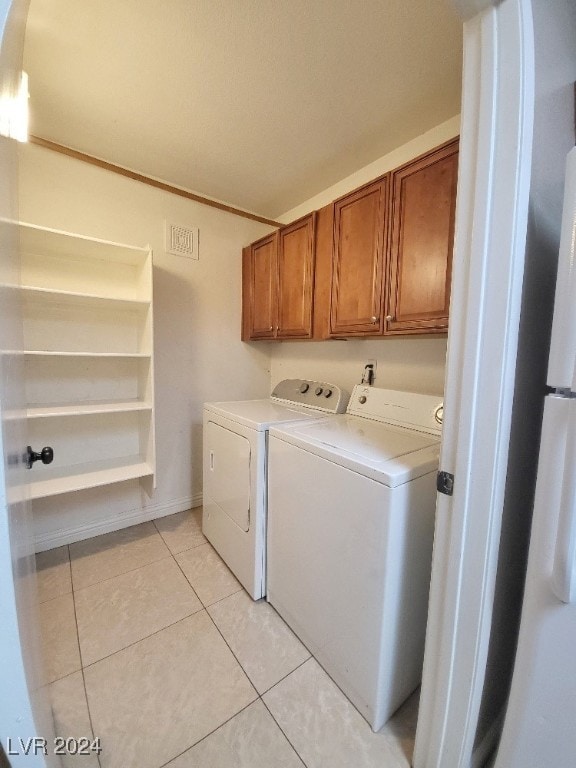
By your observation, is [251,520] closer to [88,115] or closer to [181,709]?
[181,709]

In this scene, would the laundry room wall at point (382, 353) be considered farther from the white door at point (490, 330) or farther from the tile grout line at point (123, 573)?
the tile grout line at point (123, 573)

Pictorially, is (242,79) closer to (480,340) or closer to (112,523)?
(480,340)

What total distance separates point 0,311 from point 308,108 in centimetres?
168

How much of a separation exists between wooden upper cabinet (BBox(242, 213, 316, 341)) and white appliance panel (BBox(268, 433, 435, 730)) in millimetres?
1009

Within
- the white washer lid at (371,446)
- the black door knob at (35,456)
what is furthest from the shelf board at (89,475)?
the white washer lid at (371,446)

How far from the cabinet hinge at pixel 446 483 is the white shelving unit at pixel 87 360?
1.72 metres

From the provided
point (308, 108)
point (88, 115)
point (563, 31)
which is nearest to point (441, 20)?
point (563, 31)

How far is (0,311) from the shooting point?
50 cm

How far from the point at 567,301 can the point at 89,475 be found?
2340mm

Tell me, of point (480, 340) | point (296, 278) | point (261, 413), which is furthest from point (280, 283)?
point (480, 340)

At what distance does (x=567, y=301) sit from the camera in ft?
2.08

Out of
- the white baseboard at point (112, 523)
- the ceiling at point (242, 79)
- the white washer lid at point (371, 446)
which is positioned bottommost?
the white baseboard at point (112, 523)

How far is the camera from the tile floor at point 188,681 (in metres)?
0.99

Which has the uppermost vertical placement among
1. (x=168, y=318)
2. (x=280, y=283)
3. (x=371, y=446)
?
(x=280, y=283)
